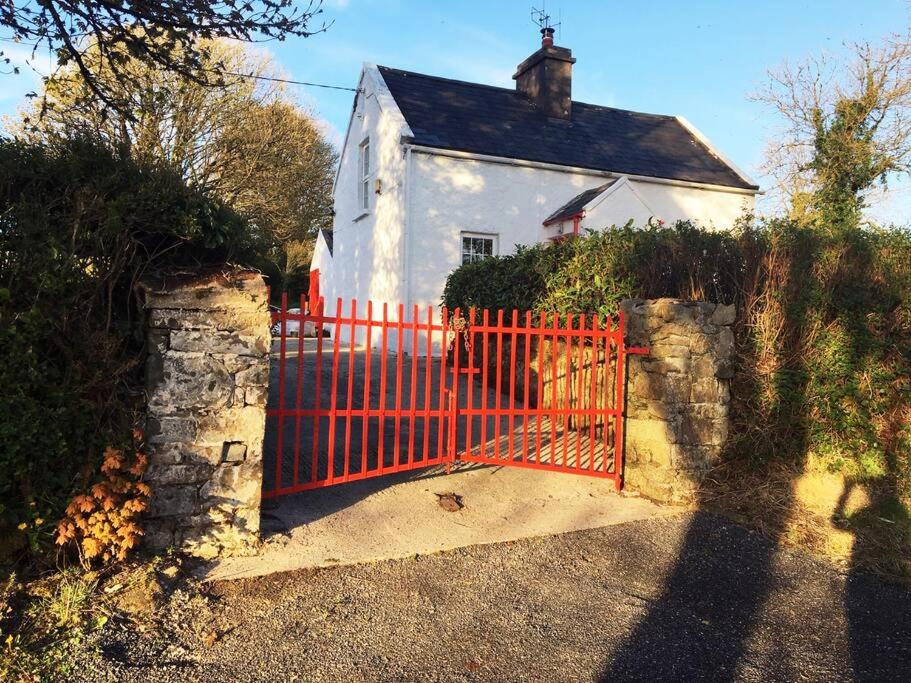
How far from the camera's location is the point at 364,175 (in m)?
16.0

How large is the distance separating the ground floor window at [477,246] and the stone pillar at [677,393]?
829 cm

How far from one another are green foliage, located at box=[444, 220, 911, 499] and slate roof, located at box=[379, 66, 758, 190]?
26.1ft

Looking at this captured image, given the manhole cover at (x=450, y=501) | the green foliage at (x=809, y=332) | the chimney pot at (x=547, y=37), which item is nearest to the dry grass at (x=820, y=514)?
the green foliage at (x=809, y=332)

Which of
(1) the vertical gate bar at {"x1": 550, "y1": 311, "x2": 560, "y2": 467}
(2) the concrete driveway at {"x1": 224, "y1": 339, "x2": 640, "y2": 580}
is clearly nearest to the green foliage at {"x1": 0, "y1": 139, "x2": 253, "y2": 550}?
(2) the concrete driveway at {"x1": 224, "y1": 339, "x2": 640, "y2": 580}

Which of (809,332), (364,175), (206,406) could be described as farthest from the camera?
(364,175)

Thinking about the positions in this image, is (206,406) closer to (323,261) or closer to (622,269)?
(622,269)

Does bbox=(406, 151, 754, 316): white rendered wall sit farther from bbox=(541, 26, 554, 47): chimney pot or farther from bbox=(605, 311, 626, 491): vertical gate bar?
bbox=(605, 311, 626, 491): vertical gate bar

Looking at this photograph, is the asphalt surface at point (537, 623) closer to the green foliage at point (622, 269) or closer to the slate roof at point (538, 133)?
the green foliage at point (622, 269)

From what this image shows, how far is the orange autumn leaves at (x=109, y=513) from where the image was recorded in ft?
11.5

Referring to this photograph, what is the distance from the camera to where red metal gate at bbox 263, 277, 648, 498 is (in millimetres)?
4609

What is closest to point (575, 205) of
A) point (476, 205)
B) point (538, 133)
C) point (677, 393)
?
point (476, 205)

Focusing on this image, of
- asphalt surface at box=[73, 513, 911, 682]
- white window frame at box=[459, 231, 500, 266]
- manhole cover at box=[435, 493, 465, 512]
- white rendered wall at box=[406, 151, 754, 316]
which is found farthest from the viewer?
white window frame at box=[459, 231, 500, 266]

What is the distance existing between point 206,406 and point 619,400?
363cm

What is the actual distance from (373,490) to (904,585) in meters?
3.90
